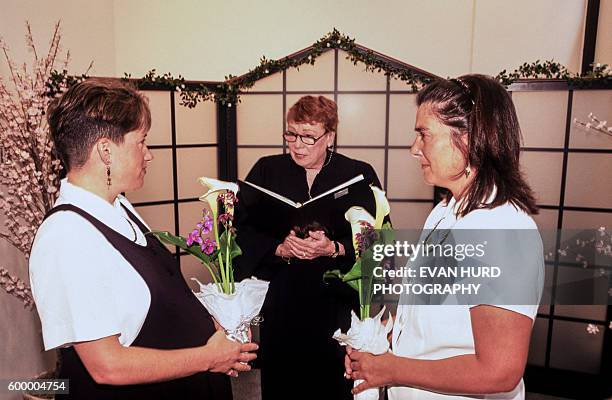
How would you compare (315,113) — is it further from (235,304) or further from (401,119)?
(401,119)

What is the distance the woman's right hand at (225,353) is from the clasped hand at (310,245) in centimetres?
76

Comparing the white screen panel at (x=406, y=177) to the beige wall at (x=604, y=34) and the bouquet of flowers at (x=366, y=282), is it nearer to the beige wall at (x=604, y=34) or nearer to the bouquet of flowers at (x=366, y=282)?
the beige wall at (x=604, y=34)

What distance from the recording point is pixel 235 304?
4.11ft

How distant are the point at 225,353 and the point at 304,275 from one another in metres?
0.97

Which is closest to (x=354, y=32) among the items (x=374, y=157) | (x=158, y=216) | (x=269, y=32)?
(x=269, y=32)

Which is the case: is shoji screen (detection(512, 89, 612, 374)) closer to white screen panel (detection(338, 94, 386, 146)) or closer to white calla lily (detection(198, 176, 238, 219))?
white screen panel (detection(338, 94, 386, 146))

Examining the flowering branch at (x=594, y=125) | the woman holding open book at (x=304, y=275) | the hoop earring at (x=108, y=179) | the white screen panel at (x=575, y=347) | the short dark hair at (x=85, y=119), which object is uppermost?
the flowering branch at (x=594, y=125)

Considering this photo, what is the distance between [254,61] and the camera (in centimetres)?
443

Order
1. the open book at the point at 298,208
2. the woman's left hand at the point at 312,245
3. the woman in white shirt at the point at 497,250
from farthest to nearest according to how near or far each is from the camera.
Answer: the woman's left hand at the point at 312,245 → the open book at the point at 298,208 → the woman in white shirt at the point at 497,250

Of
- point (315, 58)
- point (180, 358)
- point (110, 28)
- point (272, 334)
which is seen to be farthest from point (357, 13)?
point (180, 358)

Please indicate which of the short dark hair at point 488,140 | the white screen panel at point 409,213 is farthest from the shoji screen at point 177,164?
the short dark hair at point 488,140

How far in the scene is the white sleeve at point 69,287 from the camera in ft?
3.29

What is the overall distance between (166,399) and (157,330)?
22 cm

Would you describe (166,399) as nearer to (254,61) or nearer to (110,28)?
(254,61)
